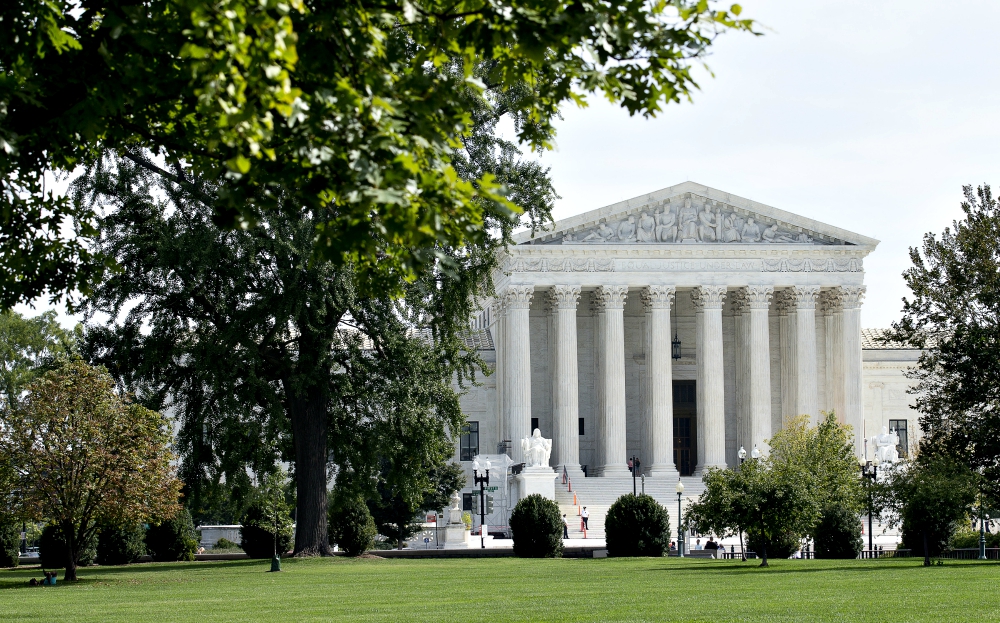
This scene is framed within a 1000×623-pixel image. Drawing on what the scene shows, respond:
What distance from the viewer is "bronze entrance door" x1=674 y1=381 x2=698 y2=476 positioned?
80938 millimetres

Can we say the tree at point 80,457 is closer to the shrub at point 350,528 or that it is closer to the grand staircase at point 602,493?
the shrub at point 350,528

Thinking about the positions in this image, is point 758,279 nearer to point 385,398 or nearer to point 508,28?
point 385,398

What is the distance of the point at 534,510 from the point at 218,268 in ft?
47.3

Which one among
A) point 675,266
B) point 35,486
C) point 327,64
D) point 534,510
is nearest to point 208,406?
point 35,486

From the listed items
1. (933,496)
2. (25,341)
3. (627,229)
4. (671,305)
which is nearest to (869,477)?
(933,496)

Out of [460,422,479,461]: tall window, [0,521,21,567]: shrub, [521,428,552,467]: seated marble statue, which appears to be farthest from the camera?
[460,422,479,461]: tall window

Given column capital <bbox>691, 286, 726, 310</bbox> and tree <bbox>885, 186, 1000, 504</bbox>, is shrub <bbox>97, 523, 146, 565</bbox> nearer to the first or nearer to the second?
tree <bbox>885, 186, 1000, 504</bbox>

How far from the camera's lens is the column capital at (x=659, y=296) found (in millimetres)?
73312

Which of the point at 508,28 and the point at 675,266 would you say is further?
the point at 675,266

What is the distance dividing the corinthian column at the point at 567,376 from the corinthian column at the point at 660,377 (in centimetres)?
421

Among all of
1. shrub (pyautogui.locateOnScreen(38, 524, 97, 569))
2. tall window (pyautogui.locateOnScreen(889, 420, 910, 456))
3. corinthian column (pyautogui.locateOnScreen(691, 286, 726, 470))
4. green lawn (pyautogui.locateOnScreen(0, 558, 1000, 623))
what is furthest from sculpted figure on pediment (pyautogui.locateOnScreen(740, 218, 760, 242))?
shrub (pyautogui.locateOnScreen(38, 524, 97, 569))

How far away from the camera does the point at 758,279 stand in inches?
2913

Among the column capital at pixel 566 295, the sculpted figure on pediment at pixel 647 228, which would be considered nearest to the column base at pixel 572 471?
the column capital at pixel 566 295

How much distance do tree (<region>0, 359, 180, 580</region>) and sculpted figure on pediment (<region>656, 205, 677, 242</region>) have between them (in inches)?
1771
